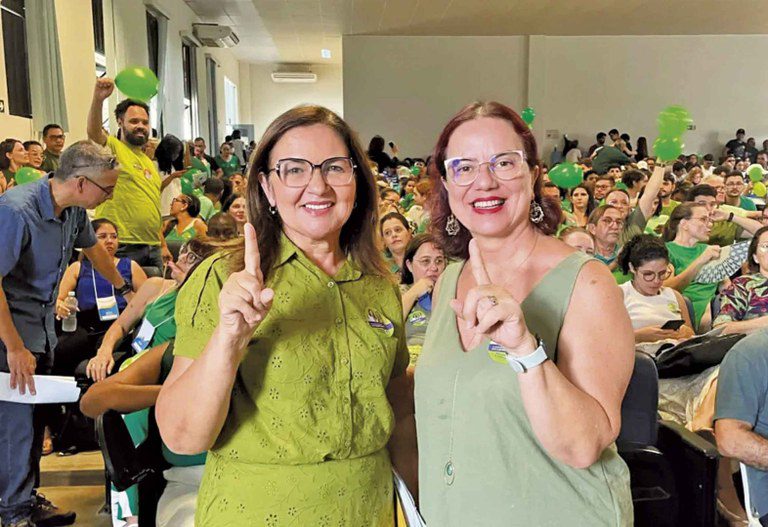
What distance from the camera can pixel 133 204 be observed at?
14.6 ft

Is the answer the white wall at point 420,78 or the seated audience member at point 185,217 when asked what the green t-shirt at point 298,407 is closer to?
the seated audience member at point 185,217

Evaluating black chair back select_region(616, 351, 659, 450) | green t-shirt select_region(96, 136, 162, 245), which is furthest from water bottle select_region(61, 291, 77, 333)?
black chair back select_region(616, 351, 659, 450)

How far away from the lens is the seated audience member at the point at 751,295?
122 inches

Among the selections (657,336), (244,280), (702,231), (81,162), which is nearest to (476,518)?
(244,280)

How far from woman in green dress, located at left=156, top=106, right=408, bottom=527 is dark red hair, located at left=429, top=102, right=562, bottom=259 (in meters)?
0.17

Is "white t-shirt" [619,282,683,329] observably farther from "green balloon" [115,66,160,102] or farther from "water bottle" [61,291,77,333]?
"green balloon" [115,66,160,102]

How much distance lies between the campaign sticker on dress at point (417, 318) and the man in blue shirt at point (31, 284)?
1.44m

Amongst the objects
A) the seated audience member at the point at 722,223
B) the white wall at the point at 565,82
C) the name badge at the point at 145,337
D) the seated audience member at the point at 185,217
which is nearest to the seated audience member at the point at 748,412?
the name badge at the point at 145,337

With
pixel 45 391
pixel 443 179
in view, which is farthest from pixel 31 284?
pixel 443 179

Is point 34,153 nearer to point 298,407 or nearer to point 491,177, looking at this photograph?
point 298,407

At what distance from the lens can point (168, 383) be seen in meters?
1.14

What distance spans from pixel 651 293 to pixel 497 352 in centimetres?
279

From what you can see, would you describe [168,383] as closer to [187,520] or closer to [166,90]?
[187,520]

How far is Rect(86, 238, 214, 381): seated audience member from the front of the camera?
2412 millimetres
